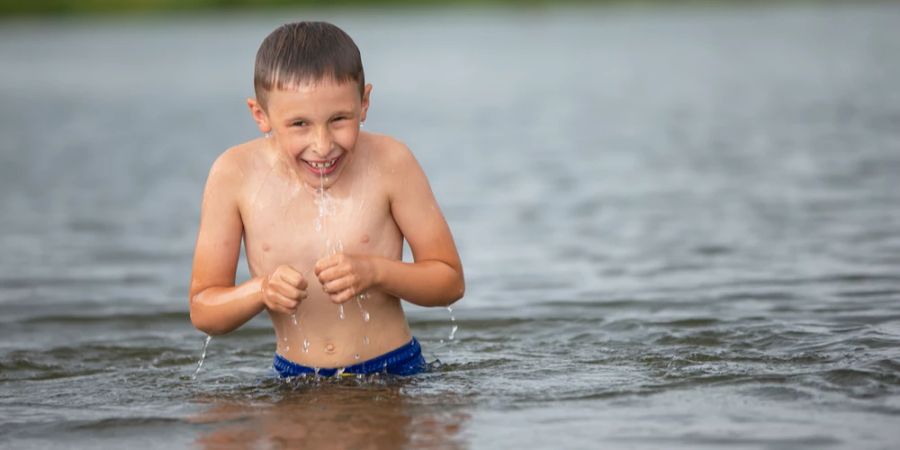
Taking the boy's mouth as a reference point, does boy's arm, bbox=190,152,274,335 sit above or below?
below

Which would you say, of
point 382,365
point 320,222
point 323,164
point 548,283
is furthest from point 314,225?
point 548,283

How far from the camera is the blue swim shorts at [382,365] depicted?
5184 millimetres

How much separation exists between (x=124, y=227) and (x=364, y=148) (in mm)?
6084

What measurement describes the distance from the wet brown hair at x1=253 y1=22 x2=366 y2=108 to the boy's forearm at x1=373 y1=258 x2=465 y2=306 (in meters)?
0.59

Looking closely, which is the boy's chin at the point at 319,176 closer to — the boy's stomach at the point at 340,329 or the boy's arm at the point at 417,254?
the boy's arm at the point at 417,254

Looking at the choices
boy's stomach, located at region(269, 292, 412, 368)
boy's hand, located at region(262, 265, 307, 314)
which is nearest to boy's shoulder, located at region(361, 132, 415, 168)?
boy's stomach, located at region(269, 292, 412, 368)

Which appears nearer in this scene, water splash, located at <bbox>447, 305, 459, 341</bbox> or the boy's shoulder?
the boy's shoulder

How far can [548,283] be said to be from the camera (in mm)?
7926

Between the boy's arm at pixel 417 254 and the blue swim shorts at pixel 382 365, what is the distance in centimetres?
35

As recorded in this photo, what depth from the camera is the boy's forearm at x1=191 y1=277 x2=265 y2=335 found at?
4.73 m

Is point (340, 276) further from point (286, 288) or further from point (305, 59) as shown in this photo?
point (305, 59)

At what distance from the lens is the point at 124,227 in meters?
10.8

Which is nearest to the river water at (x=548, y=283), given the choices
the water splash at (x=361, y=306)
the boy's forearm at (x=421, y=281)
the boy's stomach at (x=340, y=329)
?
the boy's stomach at (x=340, y=329)

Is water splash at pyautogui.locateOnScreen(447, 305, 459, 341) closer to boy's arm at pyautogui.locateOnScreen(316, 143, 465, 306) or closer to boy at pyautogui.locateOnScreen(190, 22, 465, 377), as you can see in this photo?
boy at pyautogui.locateOnScreen(190, 22, 465, 377)
